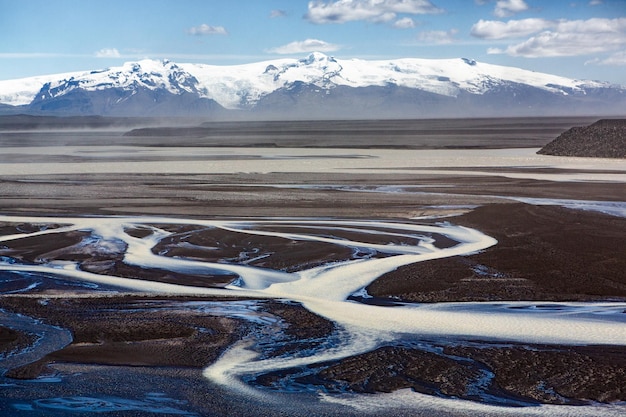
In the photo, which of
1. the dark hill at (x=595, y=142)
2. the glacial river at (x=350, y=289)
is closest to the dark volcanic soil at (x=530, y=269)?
the glacial river at (x=350, y=289)

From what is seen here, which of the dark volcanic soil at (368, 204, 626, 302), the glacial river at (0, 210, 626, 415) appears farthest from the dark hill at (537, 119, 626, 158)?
the glacial river at (0, 210, 626, 415)

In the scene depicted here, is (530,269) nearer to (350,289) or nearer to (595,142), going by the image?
(350,289)

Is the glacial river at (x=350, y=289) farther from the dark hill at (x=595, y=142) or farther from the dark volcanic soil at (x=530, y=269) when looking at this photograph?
the dark hill at (x=595, y=142)

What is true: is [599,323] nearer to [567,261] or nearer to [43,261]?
[567,261]

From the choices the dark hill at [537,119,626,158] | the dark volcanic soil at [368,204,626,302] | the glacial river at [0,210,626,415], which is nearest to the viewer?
the glacial river at [0,210,626,415]

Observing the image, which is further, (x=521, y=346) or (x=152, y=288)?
(x=152, y=288)

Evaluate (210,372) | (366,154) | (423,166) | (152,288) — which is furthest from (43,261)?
(366,154)

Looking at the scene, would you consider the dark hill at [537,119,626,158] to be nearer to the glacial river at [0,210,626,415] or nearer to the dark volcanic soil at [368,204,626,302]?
the dark volcanic soil at [368,204,626,302]

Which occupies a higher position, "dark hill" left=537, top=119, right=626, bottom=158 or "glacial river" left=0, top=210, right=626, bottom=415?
"dark hill" left=537, top=119, right=626, bottom=158

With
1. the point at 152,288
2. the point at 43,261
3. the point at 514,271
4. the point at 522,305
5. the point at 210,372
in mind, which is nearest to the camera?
the point at 210,372
